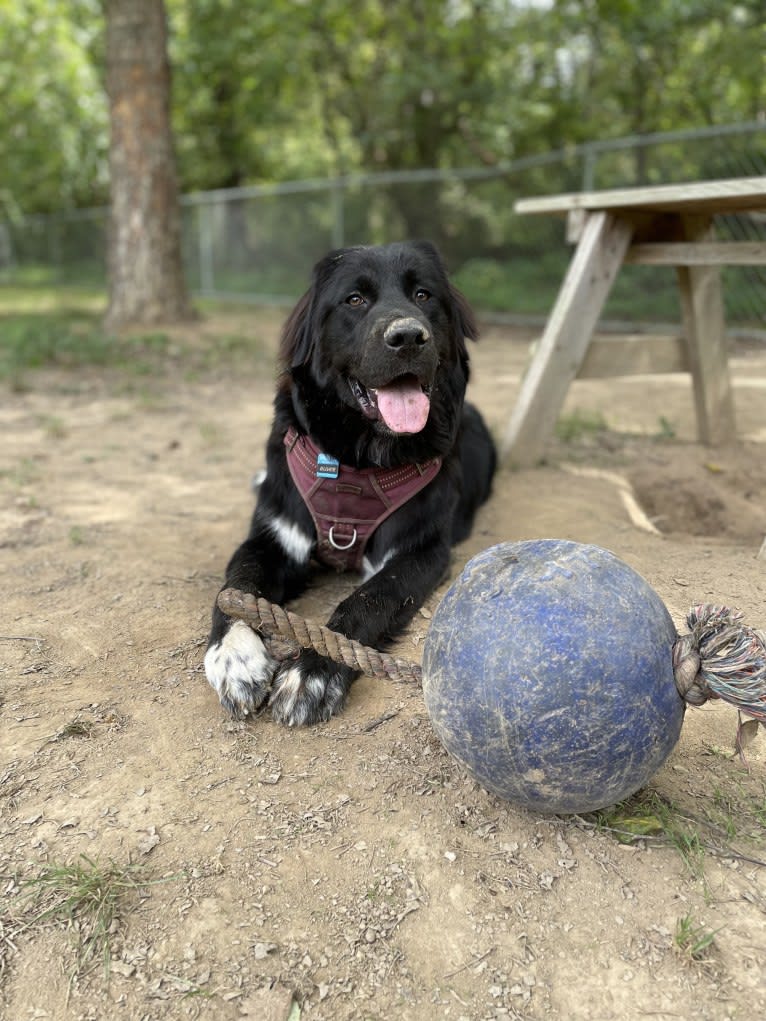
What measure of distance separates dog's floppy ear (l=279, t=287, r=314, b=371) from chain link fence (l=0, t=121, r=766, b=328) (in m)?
3.63

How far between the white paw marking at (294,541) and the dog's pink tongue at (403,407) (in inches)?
21.7

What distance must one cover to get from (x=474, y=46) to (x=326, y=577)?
14.1 m

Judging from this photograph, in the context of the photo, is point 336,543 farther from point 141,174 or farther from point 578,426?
point 141,174

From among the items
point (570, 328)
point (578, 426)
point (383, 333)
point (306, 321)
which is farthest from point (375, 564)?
point (578, 426)

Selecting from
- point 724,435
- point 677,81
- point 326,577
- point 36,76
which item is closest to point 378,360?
point 326,577

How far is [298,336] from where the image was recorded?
10.8 ft

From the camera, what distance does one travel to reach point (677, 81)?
13.0 m

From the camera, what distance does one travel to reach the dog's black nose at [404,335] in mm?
2820

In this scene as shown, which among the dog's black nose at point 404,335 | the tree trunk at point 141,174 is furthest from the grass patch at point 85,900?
the tree trunk at point 141,174

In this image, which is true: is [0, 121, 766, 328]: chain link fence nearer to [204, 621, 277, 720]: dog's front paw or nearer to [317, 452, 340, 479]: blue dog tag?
→ [317, 452, 340, 479]: blue dog tag

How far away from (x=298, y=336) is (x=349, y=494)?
71 centimetres

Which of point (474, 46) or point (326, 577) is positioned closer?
point (326, 577)

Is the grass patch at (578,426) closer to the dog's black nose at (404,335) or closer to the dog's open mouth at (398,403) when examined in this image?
the dog's open mouth at (398,403)

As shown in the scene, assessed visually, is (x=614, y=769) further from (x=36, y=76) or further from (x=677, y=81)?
(x=36, y=76)
